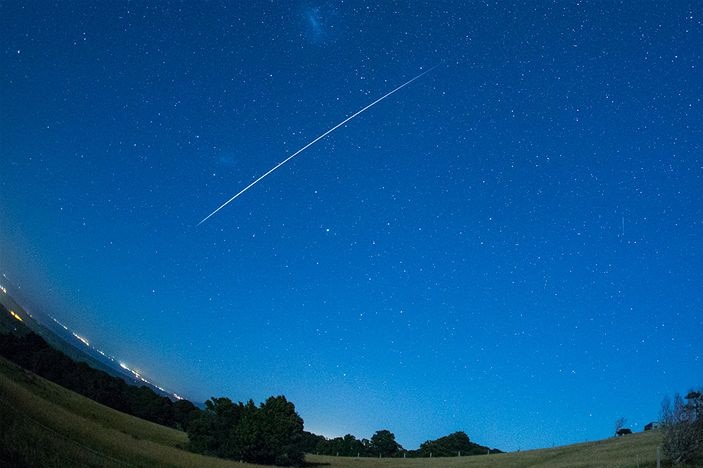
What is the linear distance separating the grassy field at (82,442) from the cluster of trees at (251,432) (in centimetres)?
287

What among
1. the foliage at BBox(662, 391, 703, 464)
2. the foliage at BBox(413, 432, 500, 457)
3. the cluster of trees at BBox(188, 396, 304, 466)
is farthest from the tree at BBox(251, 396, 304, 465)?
the foliage at BBox(413, 432, 500, 457)

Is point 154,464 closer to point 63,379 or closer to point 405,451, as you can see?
point 63,379

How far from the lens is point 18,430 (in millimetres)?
11438

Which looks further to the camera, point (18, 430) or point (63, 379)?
point (63, 379)

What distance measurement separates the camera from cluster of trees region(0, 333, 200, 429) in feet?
217

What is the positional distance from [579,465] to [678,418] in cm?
1087

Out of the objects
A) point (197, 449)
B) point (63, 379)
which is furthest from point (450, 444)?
point (63, 379)

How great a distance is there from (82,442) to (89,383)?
58601 millimetres

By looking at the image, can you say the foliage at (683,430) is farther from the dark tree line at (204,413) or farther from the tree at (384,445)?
the tree at (384,445)

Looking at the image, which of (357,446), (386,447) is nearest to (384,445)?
(386,447)

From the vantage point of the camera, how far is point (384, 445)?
12294cm

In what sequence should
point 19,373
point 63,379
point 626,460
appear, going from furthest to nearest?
point 63,379
point 626,460
point 19,373

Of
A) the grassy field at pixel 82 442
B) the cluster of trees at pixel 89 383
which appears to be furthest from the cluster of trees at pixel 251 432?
the cluster of trees at pixel 89 383

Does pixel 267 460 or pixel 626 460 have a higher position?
pixel 626 460
